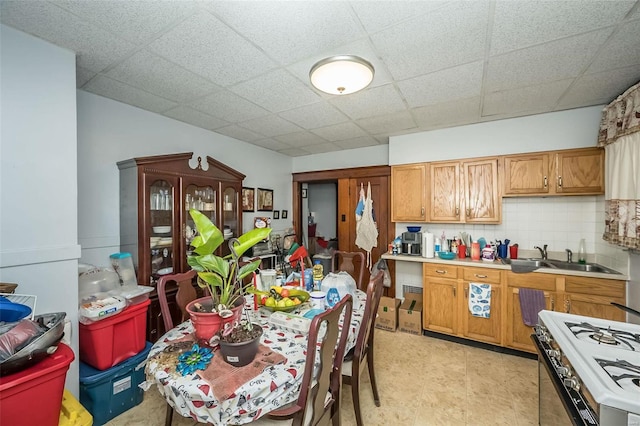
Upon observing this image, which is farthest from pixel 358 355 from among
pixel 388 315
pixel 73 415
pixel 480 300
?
pixel 480 300

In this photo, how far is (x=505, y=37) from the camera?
156cm

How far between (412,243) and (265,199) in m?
2.33

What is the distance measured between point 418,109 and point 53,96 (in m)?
2.93

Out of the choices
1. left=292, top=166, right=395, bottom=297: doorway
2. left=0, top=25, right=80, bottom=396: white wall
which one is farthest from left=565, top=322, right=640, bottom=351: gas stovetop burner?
left=0, top=25, right=80, bottom=396: white wall

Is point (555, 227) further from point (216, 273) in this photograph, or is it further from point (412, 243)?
point (216, 273)

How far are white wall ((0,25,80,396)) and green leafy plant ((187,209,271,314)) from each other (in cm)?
109

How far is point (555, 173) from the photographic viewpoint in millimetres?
2729

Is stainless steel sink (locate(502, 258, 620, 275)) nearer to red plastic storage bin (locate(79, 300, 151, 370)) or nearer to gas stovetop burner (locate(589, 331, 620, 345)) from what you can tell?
gas stovetop burner (locate(589, 331, 620, 345))

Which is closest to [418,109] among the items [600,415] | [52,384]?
[600,415]

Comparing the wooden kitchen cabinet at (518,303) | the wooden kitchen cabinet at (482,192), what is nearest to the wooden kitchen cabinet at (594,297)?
the wooden kitchen cabinet at (518,303)

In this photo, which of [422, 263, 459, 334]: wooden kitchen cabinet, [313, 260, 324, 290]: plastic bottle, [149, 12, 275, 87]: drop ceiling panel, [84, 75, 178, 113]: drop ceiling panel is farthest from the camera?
[422, 263, 459, 334]: wooden kitchen cabinet

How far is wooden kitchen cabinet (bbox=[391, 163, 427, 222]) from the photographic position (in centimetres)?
339

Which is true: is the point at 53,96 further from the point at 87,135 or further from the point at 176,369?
the point at 176,369

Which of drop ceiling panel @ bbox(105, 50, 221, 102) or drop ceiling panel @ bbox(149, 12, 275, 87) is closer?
drop ceiling panel @ bbox(149, 12, 275, 87)
